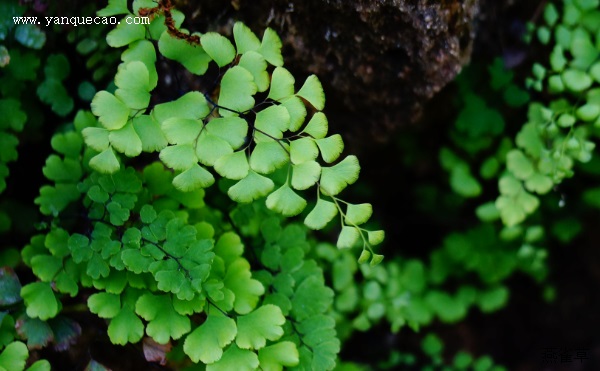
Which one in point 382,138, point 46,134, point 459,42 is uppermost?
point 459,42

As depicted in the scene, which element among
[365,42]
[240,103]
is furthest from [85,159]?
[365,42]

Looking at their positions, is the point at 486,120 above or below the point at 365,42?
below

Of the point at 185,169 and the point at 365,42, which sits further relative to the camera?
the point at 365,42

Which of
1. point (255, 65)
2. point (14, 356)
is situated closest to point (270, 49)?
point (255, 65)

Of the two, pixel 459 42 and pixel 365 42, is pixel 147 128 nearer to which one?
pixel 365 42

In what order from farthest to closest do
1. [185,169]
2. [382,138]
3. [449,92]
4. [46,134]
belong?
[449,92] < [382,138] < [46,134] < [185,169]

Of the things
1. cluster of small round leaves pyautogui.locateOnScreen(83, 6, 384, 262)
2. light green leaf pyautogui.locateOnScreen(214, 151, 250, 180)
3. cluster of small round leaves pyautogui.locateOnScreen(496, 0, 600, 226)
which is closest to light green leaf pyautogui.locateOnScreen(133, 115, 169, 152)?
cluster of small round leaves pyautogui.locateOnScreen(83, 6, 384, 262)
